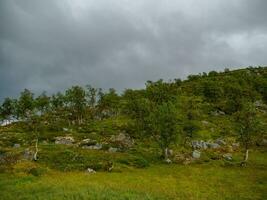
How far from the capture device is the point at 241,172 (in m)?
69.1

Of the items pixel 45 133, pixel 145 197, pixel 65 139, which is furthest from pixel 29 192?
pixel 45 133

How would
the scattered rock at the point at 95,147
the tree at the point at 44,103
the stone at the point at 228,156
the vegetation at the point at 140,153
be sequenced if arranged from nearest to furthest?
the vegetation at the point at 140,153 → the stone at the point at 228,156 → the scattered rock at the point at 95,147 → the tree at the point at 44,103

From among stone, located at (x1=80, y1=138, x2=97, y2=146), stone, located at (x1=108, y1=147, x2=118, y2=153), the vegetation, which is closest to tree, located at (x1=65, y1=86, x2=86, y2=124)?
the vegetation

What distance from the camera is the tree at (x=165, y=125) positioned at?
81250mm

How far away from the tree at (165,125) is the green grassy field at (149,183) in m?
7.66

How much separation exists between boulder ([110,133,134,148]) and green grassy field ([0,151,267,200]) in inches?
939

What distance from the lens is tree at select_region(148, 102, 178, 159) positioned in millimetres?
81250

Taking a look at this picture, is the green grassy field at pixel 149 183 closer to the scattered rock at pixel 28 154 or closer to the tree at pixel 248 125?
the tree at pixel 248 125

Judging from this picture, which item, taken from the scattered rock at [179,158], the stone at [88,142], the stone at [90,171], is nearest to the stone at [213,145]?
the scattered rock at [179,158]

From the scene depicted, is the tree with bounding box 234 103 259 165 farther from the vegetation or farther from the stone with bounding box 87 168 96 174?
the stone with bounding box 87 168 96 174

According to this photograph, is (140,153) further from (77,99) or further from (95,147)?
(77,99)

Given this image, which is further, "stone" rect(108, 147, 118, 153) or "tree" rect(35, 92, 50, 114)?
"tree" rect(35, 92, 50, 114)

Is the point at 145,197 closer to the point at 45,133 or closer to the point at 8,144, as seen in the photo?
the point at 8,144

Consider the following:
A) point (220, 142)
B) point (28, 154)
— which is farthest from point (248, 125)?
point (28, 154)
